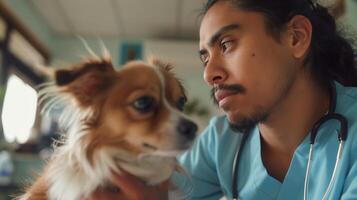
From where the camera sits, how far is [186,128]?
49.8 inches

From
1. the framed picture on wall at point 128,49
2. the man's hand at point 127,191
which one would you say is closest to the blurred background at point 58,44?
the framed picture on wall at point 128,49

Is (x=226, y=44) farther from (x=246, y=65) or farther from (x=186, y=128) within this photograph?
(x=186, y=128)

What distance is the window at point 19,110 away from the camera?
13.1 feet

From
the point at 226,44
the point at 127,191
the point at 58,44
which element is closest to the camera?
the point at 127,191

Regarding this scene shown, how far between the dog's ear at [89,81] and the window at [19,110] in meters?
2.84

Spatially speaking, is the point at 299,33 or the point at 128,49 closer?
the point at 299,33

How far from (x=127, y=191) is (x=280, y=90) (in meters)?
0.60

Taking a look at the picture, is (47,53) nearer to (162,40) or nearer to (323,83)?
(162,40)

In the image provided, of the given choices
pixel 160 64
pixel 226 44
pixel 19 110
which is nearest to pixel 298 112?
pixel 226 44

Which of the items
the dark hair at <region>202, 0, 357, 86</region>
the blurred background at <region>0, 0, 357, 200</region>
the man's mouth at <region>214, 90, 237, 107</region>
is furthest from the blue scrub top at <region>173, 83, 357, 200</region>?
the blurred background at <region>0, 0, 357, 200</region>

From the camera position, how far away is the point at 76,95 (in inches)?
50.6

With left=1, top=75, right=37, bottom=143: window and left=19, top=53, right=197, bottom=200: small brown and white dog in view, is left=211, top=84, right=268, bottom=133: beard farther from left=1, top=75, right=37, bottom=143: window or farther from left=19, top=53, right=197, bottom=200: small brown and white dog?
left=1, top=75, right=37, bottom=143: window

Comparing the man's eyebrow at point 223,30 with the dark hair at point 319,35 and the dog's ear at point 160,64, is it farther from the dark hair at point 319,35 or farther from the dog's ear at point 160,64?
the dog's ear at point 160,64

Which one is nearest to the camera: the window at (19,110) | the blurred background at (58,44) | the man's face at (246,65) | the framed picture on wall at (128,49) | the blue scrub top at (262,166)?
the blue scrub top at (262,166)
